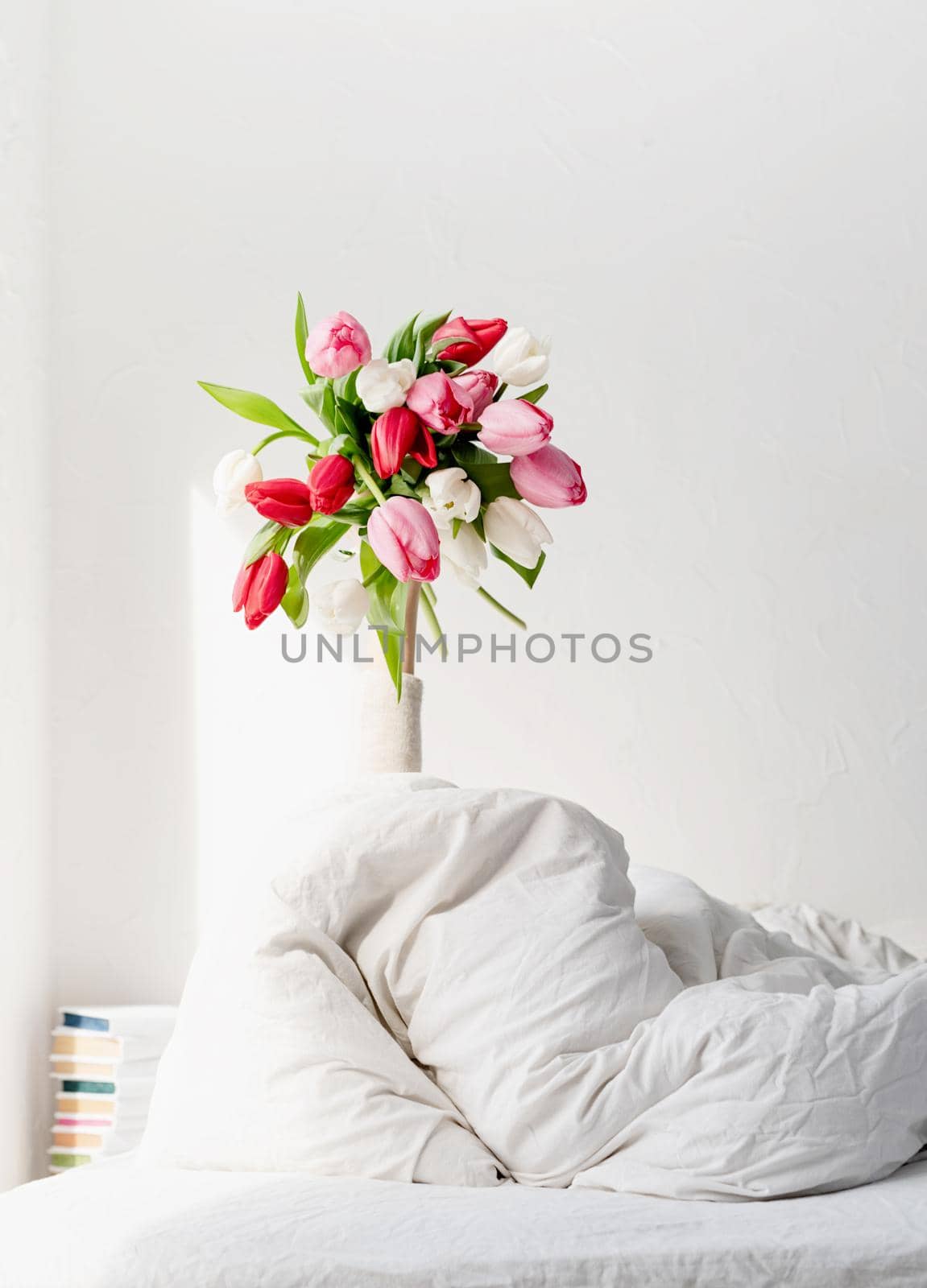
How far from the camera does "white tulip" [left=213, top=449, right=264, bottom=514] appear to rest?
141 cm

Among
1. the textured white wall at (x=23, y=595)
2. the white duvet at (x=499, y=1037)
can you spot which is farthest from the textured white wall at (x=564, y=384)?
the white duvet at (x=499, y=1037)

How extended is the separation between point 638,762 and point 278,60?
4.70ft

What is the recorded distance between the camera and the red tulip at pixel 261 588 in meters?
1.32

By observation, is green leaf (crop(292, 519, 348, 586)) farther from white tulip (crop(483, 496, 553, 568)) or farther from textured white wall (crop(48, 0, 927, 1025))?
textured white wall (crop(48, 0, 927, 1025))

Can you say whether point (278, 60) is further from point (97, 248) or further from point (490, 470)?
point (490, 470)

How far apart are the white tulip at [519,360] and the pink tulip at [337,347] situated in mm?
162

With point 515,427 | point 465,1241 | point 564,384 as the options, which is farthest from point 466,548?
→ point 564,384

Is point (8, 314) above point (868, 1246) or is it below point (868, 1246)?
above

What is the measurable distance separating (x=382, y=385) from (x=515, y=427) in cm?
15

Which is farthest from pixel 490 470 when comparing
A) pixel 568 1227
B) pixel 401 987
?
pixel 568 1227

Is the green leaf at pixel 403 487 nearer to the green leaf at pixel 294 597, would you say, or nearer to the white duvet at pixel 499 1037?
the green leaf at pixel 294 597

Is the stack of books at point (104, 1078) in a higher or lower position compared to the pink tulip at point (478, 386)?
lower

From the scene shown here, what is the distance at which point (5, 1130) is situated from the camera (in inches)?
74.9

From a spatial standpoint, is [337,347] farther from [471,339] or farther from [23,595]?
[23,595]
